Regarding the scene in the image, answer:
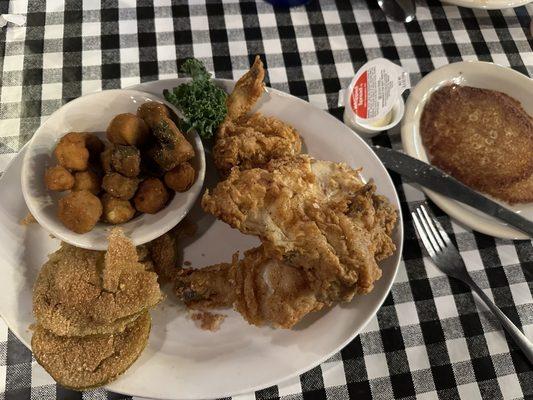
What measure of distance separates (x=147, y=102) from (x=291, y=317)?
Answer: 34.1 inches

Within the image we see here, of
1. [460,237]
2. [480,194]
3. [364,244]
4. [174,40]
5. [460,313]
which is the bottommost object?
[460,313]

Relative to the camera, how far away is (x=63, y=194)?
1.58 metres

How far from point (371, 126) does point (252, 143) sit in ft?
1.83

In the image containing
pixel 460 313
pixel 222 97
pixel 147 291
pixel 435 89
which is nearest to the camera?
pixel 147 291

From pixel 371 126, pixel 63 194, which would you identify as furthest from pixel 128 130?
pixel 371 126

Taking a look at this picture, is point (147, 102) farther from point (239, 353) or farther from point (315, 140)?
point (239, 353)

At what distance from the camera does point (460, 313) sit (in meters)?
1.83

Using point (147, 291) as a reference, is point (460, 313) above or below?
below

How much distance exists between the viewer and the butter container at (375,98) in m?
1.94

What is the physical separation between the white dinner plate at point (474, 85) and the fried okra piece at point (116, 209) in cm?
113

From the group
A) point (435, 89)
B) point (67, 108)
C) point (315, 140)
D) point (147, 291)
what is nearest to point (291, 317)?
point (147, 291)

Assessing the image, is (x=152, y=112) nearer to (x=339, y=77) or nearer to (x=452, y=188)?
(x=339, y=77)

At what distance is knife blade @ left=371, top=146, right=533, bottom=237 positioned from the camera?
1878 mm

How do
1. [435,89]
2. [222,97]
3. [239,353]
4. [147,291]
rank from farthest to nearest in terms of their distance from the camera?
[435,89] → [222,97] → [239,353] → [147,291]
